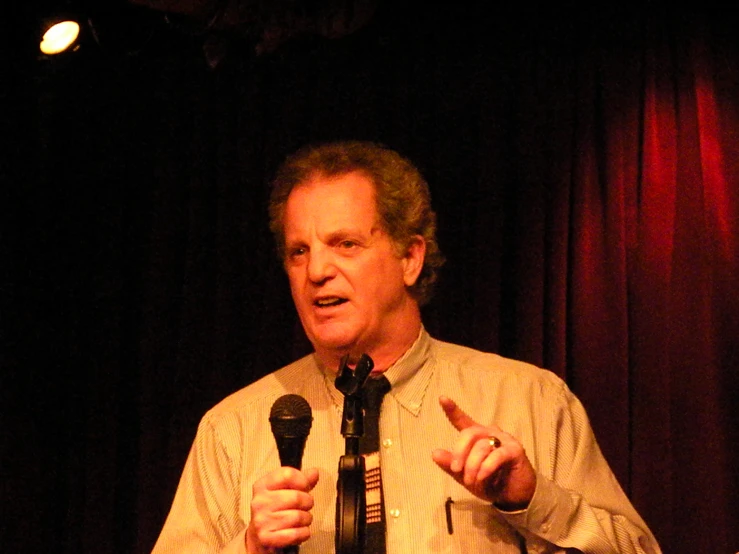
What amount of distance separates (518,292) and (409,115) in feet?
2.54

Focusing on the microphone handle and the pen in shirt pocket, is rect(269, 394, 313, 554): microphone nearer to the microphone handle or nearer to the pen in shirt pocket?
the microphone handle

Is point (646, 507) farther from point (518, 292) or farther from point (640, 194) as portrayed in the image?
point (640, 194)

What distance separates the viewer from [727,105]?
297 centimetres

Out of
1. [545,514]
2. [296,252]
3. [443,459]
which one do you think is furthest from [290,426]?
[296,252]

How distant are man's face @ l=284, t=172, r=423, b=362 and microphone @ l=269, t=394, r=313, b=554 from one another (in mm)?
604

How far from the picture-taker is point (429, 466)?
86.0 inches

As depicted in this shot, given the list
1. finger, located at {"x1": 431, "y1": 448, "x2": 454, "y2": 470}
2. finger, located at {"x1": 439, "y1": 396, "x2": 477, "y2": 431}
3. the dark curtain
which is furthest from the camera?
the dark curtain

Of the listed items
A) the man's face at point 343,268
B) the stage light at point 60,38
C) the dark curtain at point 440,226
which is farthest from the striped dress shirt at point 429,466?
the stage light at point 60,38

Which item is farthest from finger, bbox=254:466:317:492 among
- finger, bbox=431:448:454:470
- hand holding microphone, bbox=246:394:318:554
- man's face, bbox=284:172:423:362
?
man's face, bbox=284:172:423:362

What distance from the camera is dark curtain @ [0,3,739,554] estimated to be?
9.55ft

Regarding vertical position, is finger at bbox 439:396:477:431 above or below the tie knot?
below

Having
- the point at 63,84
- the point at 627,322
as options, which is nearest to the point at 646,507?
the point at 627,322

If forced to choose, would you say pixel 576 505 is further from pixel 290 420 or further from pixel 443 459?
pixel 290 420

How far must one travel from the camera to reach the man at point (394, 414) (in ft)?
6.77
